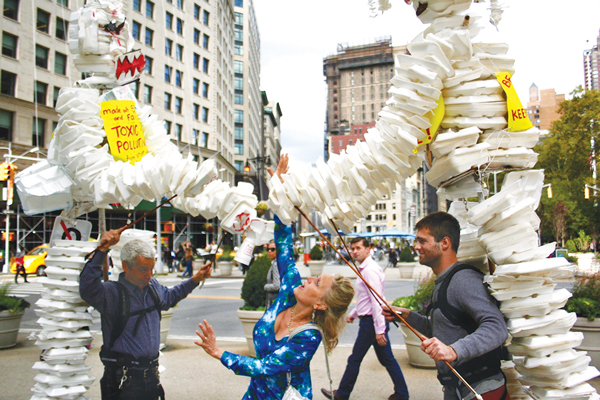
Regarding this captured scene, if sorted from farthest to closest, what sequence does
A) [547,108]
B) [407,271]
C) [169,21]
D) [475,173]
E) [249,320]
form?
[547,108], [169,21], [407,271], [249,320], [475,173]

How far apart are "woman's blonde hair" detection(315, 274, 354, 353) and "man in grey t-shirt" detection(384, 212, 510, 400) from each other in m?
0.47

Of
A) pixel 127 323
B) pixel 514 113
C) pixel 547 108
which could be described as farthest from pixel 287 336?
pixel 547 108

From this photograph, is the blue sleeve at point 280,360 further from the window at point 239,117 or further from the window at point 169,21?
the window at point 239,117

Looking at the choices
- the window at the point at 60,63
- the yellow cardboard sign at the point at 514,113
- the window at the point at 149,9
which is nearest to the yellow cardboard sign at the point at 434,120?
the yellow cardboard sign at the point at 514,113

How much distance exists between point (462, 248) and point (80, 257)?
2.76 meters

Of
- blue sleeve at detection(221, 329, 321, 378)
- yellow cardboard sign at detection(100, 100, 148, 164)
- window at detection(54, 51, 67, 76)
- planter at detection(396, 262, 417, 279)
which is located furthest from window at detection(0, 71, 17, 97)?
blue sleeve at detection(221, 329, 321, 378)

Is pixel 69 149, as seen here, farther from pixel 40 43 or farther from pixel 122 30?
pixel 40 43

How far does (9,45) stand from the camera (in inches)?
946

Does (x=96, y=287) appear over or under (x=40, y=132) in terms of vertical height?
under

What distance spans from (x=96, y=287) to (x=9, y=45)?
27.3 metres

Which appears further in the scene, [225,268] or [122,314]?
[225,268]

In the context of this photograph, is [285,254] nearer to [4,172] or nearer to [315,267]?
[4,172]

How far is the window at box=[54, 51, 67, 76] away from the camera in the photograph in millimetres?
26438

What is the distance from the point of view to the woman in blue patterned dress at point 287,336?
2324 millimetres
